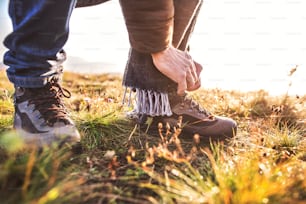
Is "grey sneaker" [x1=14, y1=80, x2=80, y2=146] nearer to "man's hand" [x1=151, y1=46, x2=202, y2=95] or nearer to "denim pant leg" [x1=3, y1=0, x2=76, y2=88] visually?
"denim pant leg" [x1=3, y1=0, x2=76, y2=88]

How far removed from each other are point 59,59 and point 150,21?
600 mm

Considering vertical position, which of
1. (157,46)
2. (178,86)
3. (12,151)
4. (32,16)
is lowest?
(12,151)

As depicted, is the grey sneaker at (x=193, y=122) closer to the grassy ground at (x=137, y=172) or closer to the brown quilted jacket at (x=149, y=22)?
the grassy ground at (x=137, y=172)

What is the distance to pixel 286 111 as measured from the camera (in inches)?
157

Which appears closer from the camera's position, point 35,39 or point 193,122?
point 35,39

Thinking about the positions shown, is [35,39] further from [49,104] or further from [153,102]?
[153,102]

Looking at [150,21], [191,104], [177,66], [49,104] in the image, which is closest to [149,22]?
[150,21]

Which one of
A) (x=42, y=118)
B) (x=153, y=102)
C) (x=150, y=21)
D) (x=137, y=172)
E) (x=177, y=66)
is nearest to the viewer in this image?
(x=137, y=172)

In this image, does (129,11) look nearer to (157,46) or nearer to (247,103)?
(157,46)

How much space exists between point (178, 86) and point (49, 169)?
1.04 m

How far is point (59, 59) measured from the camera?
2.29m

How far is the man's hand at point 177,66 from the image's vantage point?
2.33 meters

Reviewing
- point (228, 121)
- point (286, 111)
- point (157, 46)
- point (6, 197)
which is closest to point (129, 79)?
point (157, 46)

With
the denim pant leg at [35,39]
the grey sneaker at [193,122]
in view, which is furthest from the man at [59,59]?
the grey sneaker at [193,122]
